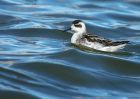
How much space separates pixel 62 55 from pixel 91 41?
114 centimetres

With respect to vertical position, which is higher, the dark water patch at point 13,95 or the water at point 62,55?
the water at point 62,55

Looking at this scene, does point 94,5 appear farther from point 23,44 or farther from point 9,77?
point 9,77

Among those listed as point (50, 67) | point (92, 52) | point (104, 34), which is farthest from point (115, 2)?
point (50, 67)

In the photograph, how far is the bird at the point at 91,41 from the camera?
19.1 metres

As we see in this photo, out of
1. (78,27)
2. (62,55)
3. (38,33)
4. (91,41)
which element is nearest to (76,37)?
(78,27)

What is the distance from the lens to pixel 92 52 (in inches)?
768

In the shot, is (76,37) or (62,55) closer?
(62,55)

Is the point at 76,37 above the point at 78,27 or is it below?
below

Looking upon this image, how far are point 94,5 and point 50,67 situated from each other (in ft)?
33.0

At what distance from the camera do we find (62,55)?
1880 cm

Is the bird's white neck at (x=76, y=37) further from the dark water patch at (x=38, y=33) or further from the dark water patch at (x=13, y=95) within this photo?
the dark water patch at (x=13, y=95)

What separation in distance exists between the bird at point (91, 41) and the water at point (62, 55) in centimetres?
20

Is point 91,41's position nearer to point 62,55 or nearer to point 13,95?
point 62,55

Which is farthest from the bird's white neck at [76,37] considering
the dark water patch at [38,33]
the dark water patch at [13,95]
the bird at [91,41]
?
the dark water patch at [13,95]
